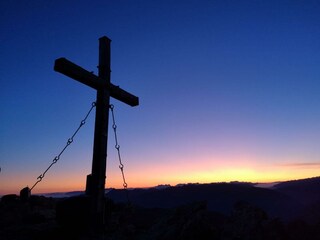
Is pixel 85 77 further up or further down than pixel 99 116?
further up

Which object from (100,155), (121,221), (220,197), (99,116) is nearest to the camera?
(100,155)

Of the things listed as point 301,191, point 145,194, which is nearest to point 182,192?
point 145,194

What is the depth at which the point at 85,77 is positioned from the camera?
6.88 metres

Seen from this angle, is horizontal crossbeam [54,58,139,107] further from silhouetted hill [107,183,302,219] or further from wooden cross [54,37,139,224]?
silhouetted hill [107,183,302,219]

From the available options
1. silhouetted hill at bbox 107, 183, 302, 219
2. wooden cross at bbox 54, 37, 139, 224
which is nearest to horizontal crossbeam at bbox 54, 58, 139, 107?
wooden cross at bbox 54, 37, 139, 224

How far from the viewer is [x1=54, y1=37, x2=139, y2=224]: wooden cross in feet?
21.6

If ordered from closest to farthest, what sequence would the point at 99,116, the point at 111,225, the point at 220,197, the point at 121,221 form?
the point at 99,116
the point at 111,225
the point at 121,221
the point at 220,197

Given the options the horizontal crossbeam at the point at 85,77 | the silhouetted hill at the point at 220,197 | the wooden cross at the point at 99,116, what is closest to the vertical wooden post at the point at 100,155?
the wooden cross at the point at 99,116

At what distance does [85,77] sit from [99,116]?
40.7 inches

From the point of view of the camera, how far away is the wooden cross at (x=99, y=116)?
21.6 ft

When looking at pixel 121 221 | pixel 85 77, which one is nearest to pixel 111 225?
pixel 121 221

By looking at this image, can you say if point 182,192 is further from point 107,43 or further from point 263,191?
point 107,43

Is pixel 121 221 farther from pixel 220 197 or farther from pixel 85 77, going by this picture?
pixel 220 197

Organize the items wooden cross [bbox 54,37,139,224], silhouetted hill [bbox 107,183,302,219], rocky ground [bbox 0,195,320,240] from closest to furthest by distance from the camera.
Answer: rocky ground [bbox 0,195,320,240]
wooden cross [bbox 54,37,139,224]
silhouetted hill [bbox 107,183,302,219]
